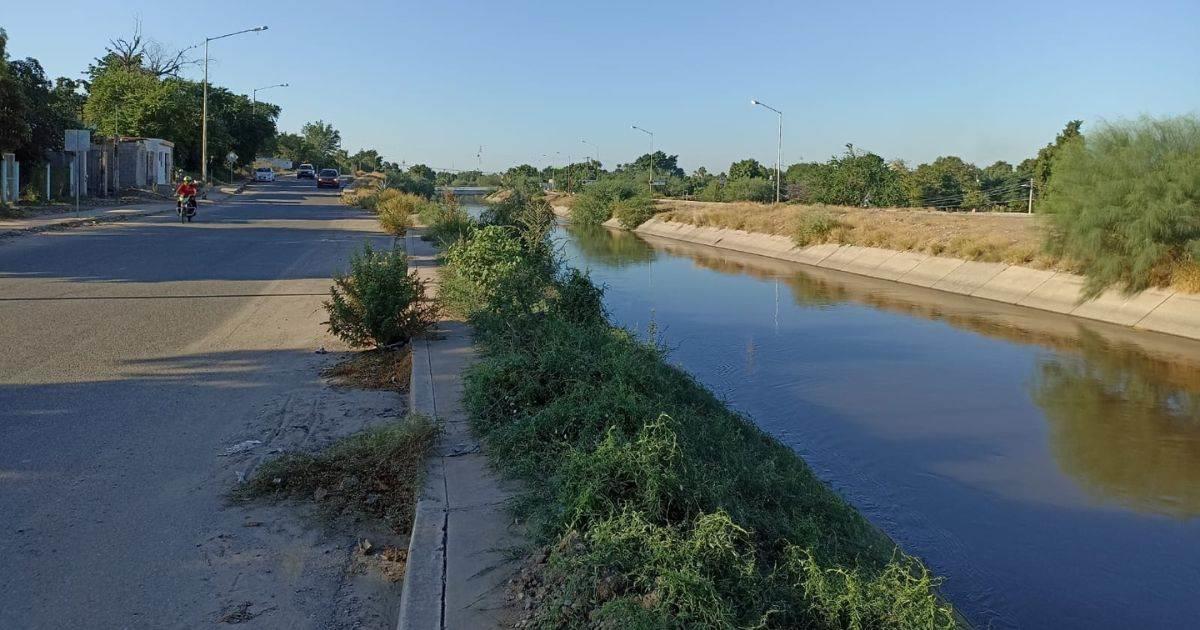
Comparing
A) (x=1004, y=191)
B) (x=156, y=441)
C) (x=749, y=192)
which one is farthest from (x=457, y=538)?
(x=749, y=192)

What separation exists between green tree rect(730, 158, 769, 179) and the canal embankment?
6416 cm

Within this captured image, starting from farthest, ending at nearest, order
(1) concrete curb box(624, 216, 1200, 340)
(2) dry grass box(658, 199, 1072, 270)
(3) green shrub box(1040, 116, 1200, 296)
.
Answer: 1. (2) dry grass box(658, 199, 1072, 270)
2. (3) green shrub box(1040, 116, 1200, 296)
3. (1) concrete curb box(624, 216, 1200, 340)

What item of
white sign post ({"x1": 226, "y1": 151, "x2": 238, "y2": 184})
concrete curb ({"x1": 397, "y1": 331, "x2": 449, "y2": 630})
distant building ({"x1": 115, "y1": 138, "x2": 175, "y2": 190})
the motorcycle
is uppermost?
white sign post ({"x1": 226, "y1": 151, "x2": 238, "y2": 184})

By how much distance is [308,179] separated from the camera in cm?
10569

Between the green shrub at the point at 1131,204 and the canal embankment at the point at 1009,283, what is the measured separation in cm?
53

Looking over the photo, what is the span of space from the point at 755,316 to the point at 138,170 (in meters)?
41.4

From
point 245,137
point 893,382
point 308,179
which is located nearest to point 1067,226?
point 893,382

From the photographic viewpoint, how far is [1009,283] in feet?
87.8

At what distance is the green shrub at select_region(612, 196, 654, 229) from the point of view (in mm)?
64125

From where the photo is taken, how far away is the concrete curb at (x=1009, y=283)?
21125mm

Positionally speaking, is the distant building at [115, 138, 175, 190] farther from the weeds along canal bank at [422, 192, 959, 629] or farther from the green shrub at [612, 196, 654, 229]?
the weeds along canal bank at [422, 192, 959, 629]

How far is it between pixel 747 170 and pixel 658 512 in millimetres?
105503

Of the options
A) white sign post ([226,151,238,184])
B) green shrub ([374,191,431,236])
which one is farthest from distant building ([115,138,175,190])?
green shrub ([374,191,431,236])

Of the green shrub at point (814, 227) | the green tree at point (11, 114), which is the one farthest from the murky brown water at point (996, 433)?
the green tree at point (11, 114)
